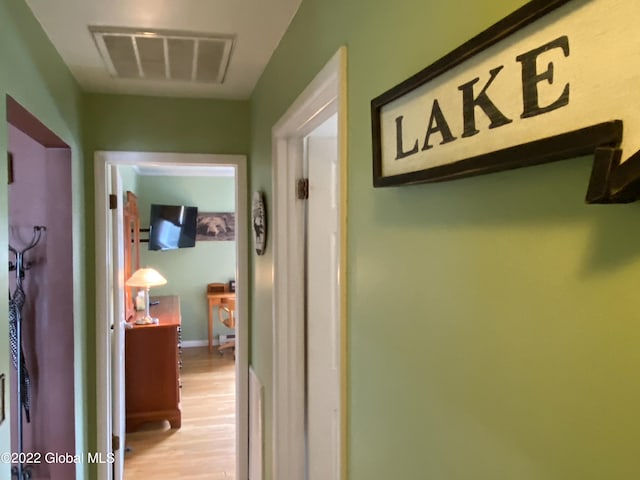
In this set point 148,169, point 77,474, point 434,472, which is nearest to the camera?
point 434,472

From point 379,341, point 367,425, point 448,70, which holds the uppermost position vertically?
point 448,70

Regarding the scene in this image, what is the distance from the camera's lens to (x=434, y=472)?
0.83 m

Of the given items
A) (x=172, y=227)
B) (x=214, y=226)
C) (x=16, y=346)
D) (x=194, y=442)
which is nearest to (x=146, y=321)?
(x=194, y=442)

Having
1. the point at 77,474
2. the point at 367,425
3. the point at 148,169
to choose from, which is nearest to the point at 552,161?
the point at 367,425

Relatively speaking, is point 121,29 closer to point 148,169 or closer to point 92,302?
point 92,302

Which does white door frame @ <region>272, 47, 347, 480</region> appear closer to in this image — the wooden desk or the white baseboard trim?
the wooden desk

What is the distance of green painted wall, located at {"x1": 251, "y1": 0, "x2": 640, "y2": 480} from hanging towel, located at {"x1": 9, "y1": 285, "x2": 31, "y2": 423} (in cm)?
179

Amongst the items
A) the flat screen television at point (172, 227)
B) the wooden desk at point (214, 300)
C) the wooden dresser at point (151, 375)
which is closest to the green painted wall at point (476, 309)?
the wooden dresser at point (151, 375)

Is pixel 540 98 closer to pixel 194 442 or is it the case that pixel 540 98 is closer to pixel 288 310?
pixel 288 310

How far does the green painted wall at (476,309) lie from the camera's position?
51cm

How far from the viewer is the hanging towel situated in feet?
7.48

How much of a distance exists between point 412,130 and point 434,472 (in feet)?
1.83

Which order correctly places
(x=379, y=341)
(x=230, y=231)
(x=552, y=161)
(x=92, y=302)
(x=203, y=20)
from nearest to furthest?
1. (x=552, y=161)
2. (x=379, y=341)
3. (x=203, y=20)
4. (x=92, y=302)
5. (x=230, y=231)

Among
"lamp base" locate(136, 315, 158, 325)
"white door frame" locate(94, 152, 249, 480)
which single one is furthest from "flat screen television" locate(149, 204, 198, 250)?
"white door frame" locate(94, 152, 249, 480)
